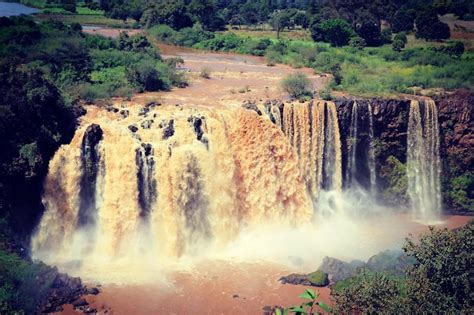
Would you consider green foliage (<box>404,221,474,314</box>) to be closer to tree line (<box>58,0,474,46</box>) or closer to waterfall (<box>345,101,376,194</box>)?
waterfall (<box>345,101,376,194</box>)

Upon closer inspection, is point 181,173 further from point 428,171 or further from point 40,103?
point 428,171

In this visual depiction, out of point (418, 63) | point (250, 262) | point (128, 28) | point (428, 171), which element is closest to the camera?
point (250, 262)

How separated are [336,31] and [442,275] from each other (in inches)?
1522

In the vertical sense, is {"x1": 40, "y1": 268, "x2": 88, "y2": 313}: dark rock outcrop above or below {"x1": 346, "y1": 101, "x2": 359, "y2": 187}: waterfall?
below

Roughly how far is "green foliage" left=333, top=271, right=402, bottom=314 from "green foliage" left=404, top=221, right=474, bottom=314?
1.87 feet

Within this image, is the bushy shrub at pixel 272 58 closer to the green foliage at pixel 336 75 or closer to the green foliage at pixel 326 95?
the green foliage at pixel 336 75

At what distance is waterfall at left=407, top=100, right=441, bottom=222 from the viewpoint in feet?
112

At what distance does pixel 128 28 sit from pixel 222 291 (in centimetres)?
4631

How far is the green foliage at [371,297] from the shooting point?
21.3 metres

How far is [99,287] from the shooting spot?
2450 centimetres

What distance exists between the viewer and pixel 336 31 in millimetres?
57469

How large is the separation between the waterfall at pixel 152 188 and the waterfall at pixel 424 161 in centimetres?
930

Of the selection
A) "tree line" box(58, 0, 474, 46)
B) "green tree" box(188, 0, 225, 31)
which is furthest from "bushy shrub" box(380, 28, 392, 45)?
"green tree" box(188, 0, 225, 31)

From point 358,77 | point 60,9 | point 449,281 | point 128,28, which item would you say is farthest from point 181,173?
point 60,9
